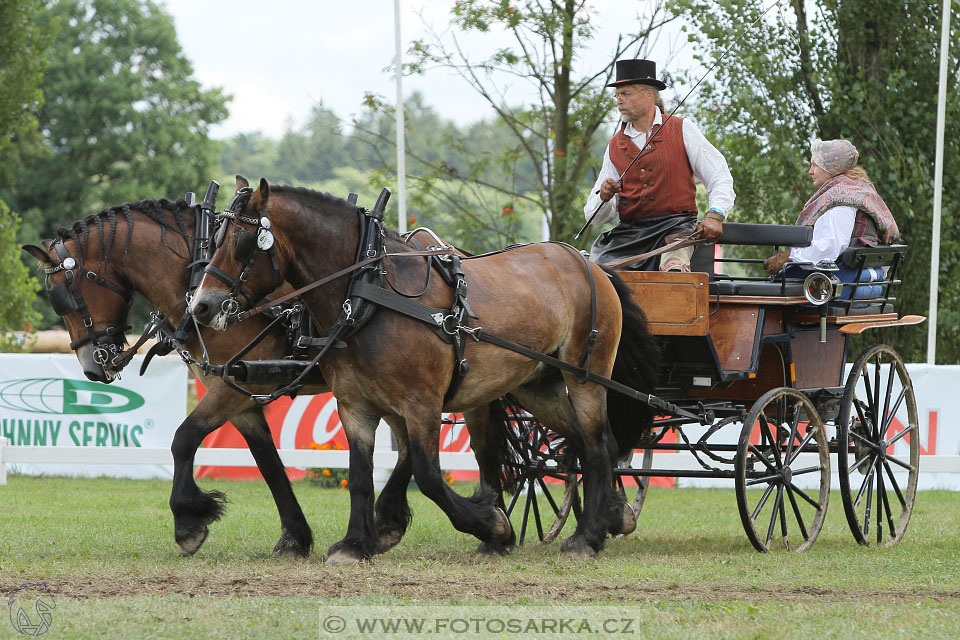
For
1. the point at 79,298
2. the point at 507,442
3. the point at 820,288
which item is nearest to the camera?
the point at 79,298

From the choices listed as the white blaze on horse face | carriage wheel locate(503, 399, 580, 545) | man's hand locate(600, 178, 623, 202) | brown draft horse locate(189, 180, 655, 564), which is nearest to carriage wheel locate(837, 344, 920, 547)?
brown draft horse locate(189, 180, 655, 564)

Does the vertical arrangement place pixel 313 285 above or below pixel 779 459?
above

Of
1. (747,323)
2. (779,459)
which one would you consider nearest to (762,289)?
(747,323)

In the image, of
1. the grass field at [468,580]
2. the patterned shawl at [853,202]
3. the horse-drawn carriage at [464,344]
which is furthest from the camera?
the patterned shawl at [853,202]

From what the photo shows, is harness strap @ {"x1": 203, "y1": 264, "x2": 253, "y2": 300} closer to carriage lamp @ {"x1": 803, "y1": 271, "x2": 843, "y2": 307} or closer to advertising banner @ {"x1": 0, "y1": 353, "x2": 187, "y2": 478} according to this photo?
carriage lamp @ {"x1": 803, "y1": 271, "x2": 843, "y2": 307}

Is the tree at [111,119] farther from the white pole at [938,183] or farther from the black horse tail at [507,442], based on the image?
the black horse tail at [507,442]

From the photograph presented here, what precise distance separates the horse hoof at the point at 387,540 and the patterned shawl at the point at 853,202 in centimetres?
308

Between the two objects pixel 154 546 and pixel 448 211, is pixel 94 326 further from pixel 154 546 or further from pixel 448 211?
pixel 448 211

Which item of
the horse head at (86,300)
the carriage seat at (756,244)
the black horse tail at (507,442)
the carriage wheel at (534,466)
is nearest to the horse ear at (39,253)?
the horse head at (86,300)

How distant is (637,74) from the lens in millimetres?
6793

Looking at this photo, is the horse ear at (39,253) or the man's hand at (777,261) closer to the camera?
the horse ear at (39,253)

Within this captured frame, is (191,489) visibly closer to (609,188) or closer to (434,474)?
(434,474)

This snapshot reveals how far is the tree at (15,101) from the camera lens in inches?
545

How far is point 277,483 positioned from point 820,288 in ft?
10.6
